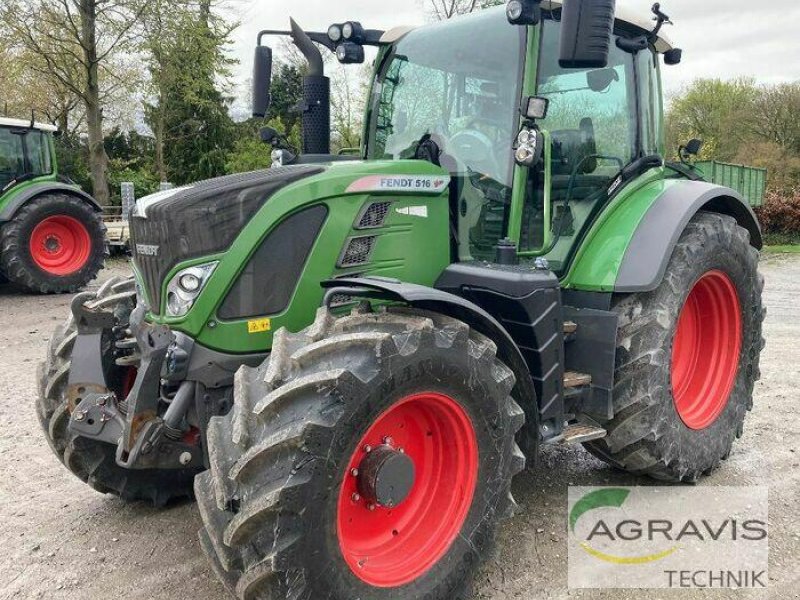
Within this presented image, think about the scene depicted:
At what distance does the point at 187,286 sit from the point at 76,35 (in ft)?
52.4

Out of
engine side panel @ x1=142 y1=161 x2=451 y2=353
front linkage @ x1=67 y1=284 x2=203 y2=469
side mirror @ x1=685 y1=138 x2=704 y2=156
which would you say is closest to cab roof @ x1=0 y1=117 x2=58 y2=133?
front linkage @ x1=67 y1=284 x2=203 y2=469

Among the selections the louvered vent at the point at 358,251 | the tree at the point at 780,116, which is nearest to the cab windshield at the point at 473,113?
the louvered vent at the point at 358,251

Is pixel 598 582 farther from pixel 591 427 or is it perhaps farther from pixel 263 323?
pixel 263 323

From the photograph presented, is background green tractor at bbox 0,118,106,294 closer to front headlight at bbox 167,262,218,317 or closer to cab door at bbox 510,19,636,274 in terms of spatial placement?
front headlight at bbox 167,262,218,317

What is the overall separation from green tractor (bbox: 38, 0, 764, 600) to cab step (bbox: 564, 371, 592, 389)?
0.06 ft

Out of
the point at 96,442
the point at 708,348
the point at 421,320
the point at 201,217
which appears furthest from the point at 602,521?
the point at 96,442

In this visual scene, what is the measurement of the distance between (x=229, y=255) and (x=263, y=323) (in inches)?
12.1

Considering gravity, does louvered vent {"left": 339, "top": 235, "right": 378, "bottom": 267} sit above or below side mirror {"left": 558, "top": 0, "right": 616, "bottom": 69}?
below

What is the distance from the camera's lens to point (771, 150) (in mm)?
25578

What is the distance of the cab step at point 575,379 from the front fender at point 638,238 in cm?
43

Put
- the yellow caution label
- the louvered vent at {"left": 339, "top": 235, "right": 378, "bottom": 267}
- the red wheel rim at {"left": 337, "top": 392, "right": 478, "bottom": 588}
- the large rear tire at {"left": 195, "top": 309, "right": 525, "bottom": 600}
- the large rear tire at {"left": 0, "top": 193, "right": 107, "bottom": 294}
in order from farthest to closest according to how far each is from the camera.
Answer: the large rear tire at {"left": 0, "top": 193, "right": 107, "bottom": 294}, the louvered vent at {"left": 339, "top": 235, "right": 378, "bottom": 267}, the yellow caution label, the red wheel rim at {"left": 337, "top": 392, "right": 478, "bottom": 588}, the large rear tire at {"left": 195, "top": 309, "right": 525, "bottom": 600}

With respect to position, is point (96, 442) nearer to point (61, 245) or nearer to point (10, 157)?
point (61, 245)

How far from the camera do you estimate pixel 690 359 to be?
4.20m

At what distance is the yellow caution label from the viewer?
9.36 ft
